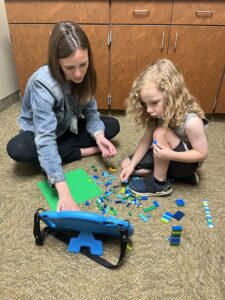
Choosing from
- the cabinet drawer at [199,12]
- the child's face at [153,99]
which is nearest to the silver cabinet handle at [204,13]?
the cabinet drawer at [199,12]

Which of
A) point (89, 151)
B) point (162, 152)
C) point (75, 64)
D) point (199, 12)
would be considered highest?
point (199, 12)

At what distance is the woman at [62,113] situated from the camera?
2.98ft

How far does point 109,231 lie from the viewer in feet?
2.65

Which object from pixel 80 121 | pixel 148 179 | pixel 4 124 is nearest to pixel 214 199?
pixel 148 179

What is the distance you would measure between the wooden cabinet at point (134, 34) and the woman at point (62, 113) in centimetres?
44

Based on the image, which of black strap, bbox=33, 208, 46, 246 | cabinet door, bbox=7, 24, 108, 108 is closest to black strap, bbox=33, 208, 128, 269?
black strap, bbox=33, 208, 46, 246

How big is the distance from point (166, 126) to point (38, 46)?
1.02 meters

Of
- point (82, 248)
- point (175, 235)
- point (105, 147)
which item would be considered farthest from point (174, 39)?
point (82, 248)

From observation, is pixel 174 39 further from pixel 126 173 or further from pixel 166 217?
pixel 166 217

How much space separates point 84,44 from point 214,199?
0.80 m

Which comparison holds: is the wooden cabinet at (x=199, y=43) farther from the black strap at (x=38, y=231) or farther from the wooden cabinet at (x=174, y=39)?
the black strap at (x=38, y=231)

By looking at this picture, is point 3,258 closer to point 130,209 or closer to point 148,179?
point 130,209

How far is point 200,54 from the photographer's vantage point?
4.85 ft

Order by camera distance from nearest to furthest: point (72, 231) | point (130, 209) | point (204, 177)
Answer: point (72, 231) → point (130, 209) → point (204, 177)
